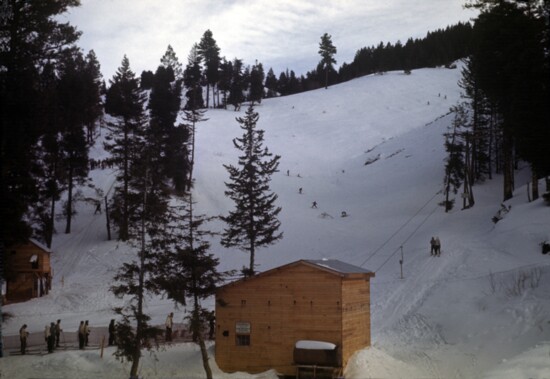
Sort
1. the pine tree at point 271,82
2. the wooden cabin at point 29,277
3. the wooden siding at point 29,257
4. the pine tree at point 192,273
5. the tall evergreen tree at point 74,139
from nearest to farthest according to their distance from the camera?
the pine tree at point 192,273 → the wooden cabin at point 29,277 → the wooden siding at point 29,257 → the tall evergreen tree at point 74,139 → the pine tree at point 271,82

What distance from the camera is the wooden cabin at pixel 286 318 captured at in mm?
24500

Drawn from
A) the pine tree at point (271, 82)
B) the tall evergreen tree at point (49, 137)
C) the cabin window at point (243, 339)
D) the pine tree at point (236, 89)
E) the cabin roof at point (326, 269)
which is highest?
the pine tree at point (271, 82)

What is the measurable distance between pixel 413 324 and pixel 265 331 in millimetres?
9090

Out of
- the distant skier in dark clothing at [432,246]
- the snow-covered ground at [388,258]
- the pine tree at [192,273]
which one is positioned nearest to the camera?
the pine tree at [192,273]

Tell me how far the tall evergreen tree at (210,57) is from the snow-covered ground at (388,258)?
A: 2742cm

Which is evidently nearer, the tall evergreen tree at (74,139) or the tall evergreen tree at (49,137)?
the tall evergreen tree at (49,137)

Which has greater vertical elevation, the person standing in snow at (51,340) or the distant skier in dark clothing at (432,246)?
the distant skier in dark clothing at (432,246)

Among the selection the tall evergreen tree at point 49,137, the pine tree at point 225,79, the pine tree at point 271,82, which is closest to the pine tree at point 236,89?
the pine tree at point 225,79

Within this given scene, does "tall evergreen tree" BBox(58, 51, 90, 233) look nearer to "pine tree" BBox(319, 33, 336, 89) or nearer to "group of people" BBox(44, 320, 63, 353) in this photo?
"group of people" BBox(44, 320, 63, 353)

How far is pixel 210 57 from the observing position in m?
119

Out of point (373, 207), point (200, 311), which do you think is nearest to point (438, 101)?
point (373, 207)

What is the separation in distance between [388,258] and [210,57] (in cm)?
8924

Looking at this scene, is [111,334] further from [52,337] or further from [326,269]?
[326,269]

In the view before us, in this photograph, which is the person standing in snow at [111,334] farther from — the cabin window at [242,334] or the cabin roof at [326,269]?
the cabin window at [242,334]
